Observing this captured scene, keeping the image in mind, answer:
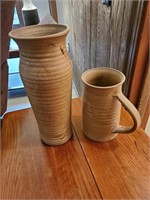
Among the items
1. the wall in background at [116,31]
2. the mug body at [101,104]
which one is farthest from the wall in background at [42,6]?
the mug body at [101,104]

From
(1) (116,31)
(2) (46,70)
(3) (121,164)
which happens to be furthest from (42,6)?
(3) (121,164)

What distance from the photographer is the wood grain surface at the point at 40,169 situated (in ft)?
1.30

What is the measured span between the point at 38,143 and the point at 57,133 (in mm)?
91

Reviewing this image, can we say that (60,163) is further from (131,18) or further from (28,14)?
(28,14)

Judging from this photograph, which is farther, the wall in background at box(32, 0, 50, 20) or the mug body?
the wall in background at box(32, 0, 50, 20)

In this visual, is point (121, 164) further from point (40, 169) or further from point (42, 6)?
point (42, 6)

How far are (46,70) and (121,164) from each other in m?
0.31

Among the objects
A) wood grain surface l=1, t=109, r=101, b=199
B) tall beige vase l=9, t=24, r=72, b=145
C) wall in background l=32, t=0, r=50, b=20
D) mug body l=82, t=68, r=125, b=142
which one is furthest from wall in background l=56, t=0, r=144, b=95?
wall in background l=32, t=0, r=50, b=20

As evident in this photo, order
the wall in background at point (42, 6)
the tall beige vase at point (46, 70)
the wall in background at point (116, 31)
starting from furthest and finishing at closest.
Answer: the wall in background at point (42, 6) < the wall in background at point (116, 31) < the tall beige vase at point (46, 70)

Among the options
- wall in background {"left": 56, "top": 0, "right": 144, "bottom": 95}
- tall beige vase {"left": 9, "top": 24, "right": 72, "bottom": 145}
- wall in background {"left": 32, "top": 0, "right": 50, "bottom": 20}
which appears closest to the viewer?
tall beige vase {"left": 9, "top": 24, "right": 72, "bottom": 145}

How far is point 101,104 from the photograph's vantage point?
42cm

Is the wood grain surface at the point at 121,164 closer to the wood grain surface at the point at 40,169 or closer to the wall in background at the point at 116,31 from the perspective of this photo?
the wood grain surface at the point at 40,169

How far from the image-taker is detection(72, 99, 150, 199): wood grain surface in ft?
1.26

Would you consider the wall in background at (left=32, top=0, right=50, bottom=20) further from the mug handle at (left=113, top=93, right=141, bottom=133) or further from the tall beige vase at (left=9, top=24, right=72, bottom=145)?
the mug handle at (left=113, top=93, right=141, bottom=133)
